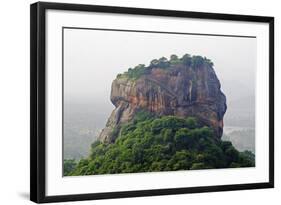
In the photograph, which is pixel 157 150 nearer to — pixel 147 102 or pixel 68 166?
pixel 147 102

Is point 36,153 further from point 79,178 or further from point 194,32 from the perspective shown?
point 194,32

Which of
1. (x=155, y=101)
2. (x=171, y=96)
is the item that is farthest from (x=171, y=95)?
(x=155, y=101)

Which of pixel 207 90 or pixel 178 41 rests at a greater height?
pixel 178 41

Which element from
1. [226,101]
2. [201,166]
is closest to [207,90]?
[226,101]

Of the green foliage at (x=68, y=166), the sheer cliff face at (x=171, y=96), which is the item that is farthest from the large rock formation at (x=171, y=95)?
the green foliage at (x=68, y=166)

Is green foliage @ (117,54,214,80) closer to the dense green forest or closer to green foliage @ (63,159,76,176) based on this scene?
the dense green forest

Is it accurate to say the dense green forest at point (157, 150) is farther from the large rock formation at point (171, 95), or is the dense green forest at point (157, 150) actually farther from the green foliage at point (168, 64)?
the green foliage at point (168, 64)
